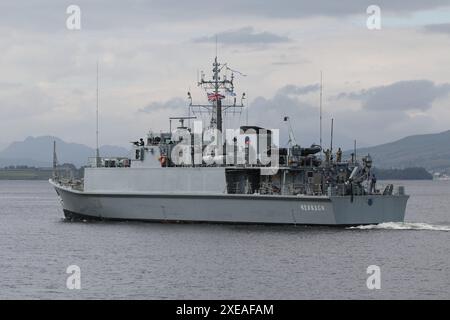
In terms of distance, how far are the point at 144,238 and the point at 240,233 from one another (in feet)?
14.2

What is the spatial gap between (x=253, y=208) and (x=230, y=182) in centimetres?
207

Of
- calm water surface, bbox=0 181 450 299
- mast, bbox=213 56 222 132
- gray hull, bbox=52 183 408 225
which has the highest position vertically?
mast, bbox=213 56 222 132

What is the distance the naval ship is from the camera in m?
44.8

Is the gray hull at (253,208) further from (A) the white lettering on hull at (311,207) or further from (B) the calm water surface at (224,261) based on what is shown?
(B) the calm water surface at (224,261)

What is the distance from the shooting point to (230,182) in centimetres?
4688

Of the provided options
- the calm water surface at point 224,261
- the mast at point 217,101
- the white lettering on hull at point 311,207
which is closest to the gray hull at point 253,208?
the white lettering on hull at point 311,207

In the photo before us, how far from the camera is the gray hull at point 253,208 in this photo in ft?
145

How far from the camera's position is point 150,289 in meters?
30.1

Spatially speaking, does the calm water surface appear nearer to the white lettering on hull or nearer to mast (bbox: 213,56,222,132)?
the white lettering on hull

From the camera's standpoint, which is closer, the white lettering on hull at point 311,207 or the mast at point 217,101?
the white lettering on hull at point 311,207

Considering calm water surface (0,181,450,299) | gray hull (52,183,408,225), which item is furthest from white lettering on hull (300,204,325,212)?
calm water surface (0,181,450,299)

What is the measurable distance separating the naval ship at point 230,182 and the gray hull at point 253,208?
0.05m

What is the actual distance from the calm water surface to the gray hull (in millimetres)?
546
